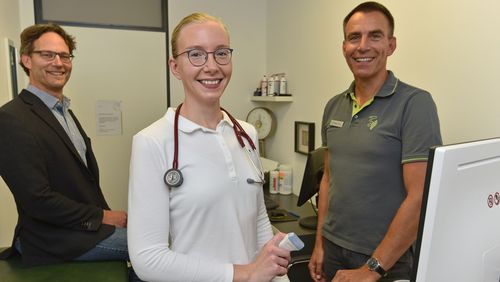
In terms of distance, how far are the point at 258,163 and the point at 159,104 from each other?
2286 mm

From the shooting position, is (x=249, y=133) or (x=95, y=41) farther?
(x=95, y=41)

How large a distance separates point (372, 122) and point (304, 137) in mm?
1361

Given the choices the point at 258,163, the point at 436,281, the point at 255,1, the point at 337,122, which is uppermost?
the point at 255,1

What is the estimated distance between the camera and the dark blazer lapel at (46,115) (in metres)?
1.55

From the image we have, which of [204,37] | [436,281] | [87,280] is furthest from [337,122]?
[87,280]

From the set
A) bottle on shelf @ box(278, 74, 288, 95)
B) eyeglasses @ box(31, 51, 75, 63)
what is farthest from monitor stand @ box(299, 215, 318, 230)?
eyeglasses @ box(31, 51, 75, 63)

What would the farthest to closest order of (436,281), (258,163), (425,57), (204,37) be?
(425,57) → (258,163) → (204,37) → (436,281)

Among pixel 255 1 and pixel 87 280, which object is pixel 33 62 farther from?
pixel 255 1

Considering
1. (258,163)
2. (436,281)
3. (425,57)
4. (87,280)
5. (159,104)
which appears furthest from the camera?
(159,104)

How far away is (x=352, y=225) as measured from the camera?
1427 millimetres

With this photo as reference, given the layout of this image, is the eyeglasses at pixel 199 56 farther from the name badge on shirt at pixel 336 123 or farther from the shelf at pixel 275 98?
the shelf at pixel 275 98

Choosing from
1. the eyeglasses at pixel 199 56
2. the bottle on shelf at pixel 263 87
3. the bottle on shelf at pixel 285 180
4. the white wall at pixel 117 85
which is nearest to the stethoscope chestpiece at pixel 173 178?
the eyeglasses at pixel 199 56

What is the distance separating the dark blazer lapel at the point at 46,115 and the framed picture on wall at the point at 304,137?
5.07 ft

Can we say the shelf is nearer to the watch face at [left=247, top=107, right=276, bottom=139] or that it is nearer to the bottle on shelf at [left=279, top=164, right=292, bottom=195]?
the watch face at [left=247, top=107, right=276, bottom=139]
